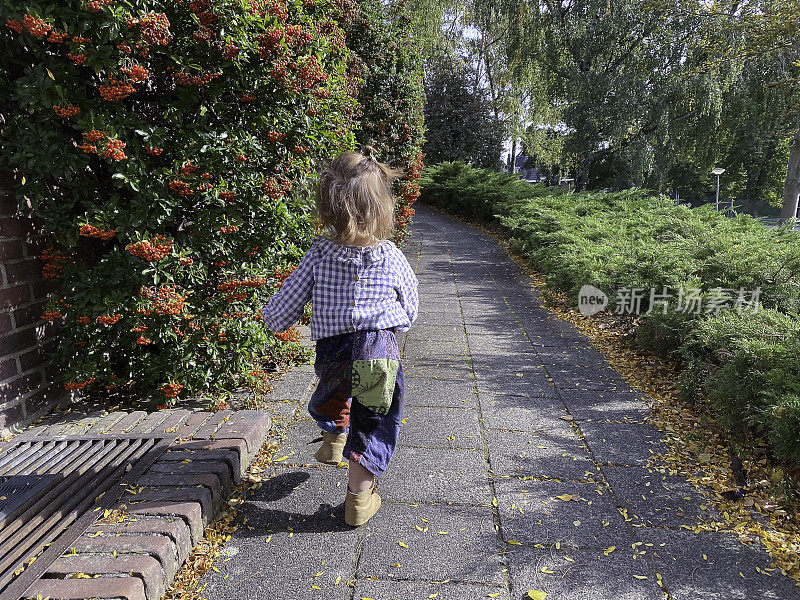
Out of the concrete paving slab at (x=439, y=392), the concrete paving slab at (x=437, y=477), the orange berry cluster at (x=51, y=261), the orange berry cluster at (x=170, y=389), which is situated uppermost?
the orange berry cluster at (x=51, y=261)

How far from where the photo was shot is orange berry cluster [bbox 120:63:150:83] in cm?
251

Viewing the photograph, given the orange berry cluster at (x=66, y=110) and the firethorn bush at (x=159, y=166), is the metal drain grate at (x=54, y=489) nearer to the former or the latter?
the firethorn bush at (x=159, y=166)

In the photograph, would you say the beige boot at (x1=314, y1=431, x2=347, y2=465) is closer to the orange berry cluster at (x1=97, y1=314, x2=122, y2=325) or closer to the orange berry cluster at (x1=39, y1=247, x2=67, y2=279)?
the orange berry cluster at (x1=97, y1=314, x2=122, y2=325)

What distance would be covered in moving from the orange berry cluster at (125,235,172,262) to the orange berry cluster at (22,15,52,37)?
99 centimetres

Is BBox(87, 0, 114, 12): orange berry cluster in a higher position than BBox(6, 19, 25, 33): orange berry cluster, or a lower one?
higher

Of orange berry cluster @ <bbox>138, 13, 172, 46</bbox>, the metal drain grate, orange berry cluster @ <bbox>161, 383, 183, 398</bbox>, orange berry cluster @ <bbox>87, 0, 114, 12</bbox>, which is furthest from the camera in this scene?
orange berry cluster @ <bbox>161, 383, 183, 398</bbox>

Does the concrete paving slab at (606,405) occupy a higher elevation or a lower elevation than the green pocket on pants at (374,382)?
lower

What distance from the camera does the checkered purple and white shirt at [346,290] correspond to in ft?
7.55

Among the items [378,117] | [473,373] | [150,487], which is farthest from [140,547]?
[378,117]

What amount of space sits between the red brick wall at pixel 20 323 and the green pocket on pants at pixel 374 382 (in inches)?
74.3

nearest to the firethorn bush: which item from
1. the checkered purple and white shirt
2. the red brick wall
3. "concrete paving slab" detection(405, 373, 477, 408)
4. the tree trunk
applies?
the red brick wall

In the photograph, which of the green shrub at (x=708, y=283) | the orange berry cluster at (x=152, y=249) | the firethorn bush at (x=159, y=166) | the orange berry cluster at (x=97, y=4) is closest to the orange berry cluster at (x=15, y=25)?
the firethorn bush at (x=159, y=166)

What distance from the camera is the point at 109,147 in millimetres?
2574

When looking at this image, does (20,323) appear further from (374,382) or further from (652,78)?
(652,78)
